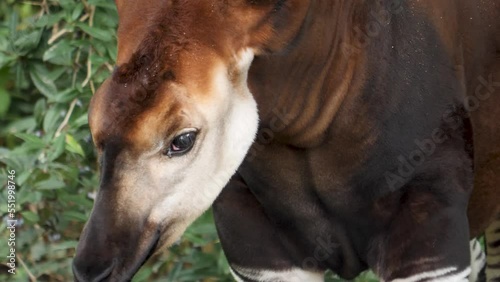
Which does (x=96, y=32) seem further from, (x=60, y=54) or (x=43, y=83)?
(x=43, y=83)

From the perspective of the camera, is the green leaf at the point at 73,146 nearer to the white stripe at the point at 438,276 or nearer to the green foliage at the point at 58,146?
the green foliage at the point at 58,146

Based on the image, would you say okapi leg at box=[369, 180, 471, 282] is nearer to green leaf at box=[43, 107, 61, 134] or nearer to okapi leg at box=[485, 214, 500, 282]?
okapi leg at box=[485, 214, 500, 282]

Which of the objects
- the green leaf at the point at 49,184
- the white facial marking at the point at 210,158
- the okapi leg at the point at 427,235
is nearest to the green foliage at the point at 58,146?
the green leaf at the point at 49,184

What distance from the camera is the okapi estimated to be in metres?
2.36

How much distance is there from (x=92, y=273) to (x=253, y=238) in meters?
0.67

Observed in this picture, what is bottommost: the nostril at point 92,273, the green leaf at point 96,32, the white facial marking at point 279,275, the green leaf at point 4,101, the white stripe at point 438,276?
the green leaf at point 4,101

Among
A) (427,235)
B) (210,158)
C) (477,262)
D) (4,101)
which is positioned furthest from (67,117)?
(210,158)

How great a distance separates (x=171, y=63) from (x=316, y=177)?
575mm

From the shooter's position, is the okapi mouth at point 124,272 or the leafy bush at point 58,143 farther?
the leafy bush at point 58,143

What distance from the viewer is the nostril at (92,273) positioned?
2348 mm

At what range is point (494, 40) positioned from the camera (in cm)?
300

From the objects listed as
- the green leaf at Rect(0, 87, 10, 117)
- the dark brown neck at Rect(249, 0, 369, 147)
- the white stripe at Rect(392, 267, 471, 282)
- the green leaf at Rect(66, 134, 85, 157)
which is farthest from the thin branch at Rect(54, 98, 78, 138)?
the white stripe at Rect(392, 267, 471, 282)

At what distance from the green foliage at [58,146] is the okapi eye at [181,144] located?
1362mm

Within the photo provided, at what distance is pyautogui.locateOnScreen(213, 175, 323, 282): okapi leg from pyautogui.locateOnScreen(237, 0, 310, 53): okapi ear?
0.51 metres
